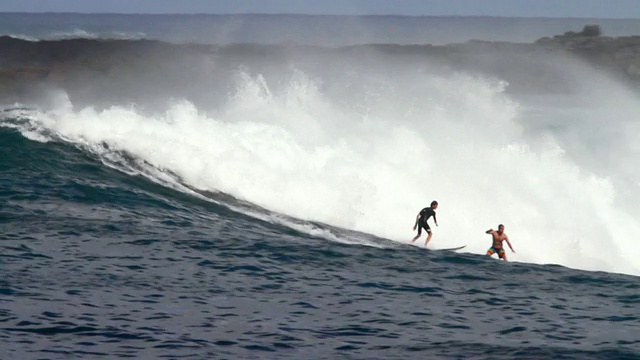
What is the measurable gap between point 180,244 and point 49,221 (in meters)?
2.52

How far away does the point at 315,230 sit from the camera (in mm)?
22234

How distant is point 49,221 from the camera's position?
1894 centimetres

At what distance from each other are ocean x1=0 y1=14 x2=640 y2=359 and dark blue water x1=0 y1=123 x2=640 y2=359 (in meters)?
0.05

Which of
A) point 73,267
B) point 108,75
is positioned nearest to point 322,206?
point 73,267

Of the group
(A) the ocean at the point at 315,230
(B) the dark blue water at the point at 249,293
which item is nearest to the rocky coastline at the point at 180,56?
(A) the ocean at the point at 315,230

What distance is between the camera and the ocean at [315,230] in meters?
13.6

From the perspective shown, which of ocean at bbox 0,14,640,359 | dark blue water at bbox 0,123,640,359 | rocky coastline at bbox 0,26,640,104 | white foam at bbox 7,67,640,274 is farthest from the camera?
rocky coastline at bbox 0,26,640,104

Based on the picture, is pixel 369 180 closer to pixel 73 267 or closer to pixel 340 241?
pixel 340 241

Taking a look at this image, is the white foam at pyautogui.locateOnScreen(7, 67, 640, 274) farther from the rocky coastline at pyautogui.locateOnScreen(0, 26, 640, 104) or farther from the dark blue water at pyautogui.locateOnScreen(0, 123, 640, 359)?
the rocky coastline at pyautogui.locateOnScreen(0, 26, 640, 104)

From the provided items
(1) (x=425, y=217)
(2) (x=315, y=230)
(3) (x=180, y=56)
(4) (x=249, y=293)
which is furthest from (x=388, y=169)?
(3) (x=180, y=56)

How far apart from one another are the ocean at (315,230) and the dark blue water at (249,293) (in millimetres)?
50

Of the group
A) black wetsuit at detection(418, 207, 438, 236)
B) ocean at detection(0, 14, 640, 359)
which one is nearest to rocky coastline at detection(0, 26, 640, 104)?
ocean at detection(0, 14, 640, 359)

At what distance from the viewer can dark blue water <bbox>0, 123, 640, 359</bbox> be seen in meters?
13.1

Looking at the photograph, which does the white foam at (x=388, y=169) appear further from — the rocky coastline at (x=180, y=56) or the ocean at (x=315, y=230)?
the rocky coastline at (x=180, y=56)
